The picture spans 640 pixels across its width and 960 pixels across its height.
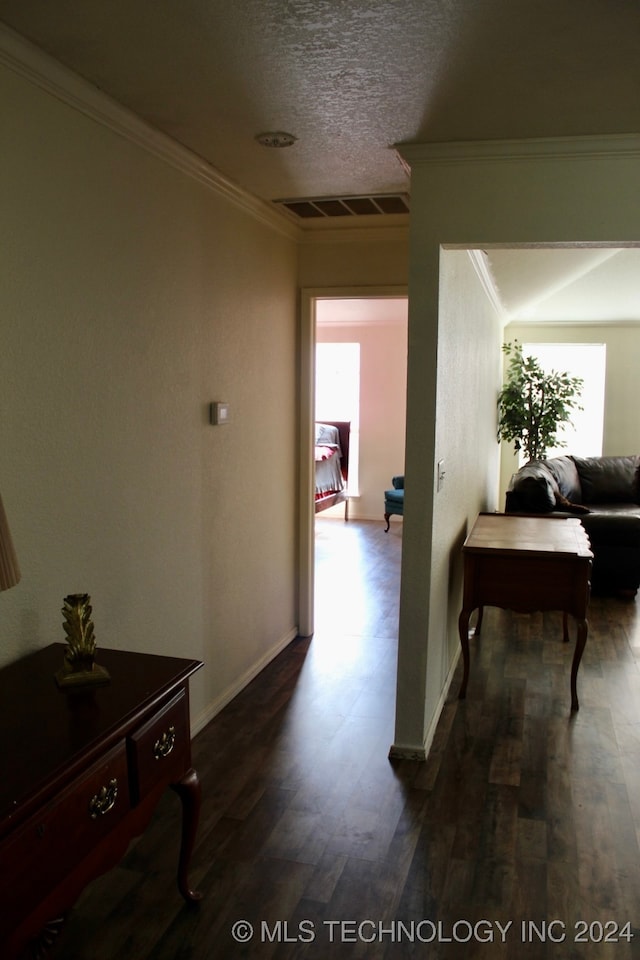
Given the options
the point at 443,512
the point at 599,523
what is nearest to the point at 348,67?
the point at 443,512

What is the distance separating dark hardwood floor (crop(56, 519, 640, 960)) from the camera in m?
2.02

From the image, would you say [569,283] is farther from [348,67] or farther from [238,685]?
[348,67]

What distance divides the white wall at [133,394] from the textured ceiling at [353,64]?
0.23 m

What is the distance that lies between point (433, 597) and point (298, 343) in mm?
1893

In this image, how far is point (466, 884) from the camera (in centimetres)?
224

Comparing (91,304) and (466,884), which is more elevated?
(91,304)

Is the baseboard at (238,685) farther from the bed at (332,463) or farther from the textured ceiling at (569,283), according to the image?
the bed at (332,463)

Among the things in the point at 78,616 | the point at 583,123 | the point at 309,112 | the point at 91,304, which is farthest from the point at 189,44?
the point at 78,616

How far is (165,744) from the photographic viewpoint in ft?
6.23

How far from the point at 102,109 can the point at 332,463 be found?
20.1 ft

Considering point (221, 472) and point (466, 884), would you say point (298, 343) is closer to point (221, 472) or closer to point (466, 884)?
point (221, 472)

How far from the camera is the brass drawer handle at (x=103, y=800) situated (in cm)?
160

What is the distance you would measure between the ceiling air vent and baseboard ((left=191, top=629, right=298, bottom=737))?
2.36 metres

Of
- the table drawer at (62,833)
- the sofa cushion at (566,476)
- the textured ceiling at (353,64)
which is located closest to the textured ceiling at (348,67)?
the textured ceiling at (353,64)
